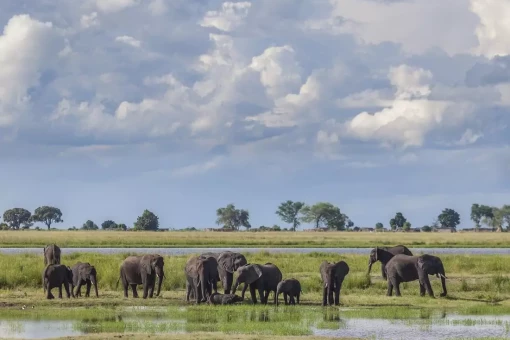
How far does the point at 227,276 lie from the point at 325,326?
725 centimetres

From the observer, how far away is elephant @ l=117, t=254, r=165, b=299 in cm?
2955

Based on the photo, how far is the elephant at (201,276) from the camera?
28.3 metres

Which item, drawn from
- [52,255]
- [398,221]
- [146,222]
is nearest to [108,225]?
[146,222]

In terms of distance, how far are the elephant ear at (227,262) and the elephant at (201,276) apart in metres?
0.49

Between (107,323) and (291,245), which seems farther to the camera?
(291,245)

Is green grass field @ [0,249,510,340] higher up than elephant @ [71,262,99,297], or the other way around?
elephant @ [71,262,99,297]

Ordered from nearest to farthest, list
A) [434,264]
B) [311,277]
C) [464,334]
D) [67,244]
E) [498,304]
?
[464,334] < [498,304] < [434,264] < [311,277] < [67,244]

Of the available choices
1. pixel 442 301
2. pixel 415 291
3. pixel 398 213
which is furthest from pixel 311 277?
pixel 398 213

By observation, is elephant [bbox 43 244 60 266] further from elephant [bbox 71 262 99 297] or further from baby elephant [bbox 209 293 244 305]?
baby elephant [bbox 209 293 244 305]

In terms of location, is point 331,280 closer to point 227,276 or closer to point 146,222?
point 227,276

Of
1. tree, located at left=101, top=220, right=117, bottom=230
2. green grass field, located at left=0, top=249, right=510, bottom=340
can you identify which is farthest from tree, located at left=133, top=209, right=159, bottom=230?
green grass field, located at left=0, top=249, right=510, bottom=340

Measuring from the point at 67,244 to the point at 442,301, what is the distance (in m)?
58.7

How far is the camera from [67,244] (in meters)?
83.5

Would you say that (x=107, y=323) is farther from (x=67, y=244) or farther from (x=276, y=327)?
(x=67, y=244)
